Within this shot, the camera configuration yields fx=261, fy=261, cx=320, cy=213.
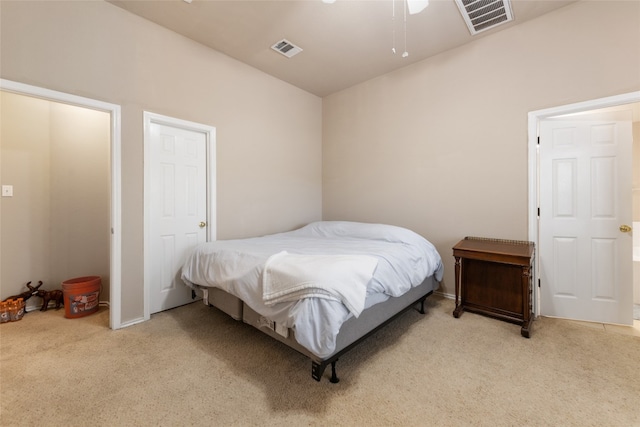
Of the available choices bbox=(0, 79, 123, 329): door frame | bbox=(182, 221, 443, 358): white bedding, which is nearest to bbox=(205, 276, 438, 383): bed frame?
bbox=(182, 221, 443, 358): white bedding

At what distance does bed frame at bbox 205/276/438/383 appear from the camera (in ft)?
5.37

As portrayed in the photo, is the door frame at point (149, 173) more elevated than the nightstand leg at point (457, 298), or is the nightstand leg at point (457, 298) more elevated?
the door frame at point (149, 173)

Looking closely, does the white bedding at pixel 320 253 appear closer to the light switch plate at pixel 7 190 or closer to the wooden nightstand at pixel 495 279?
the wooden nightstand at pixel 495 279

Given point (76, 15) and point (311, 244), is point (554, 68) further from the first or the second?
point (76, 15)

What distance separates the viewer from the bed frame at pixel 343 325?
5.37 ft

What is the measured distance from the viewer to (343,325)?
1.65 metres

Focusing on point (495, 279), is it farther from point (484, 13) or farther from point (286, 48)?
point (286, 48)

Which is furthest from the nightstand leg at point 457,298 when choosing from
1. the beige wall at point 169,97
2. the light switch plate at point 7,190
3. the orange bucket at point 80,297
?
→ the light switch plate at point 7,190

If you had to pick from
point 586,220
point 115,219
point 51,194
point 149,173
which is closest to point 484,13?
point 586,220

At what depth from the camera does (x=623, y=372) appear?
1761 mm

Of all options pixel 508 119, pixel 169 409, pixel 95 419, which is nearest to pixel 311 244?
pixel 169 409

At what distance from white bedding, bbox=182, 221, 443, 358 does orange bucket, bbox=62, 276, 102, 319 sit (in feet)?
3.14

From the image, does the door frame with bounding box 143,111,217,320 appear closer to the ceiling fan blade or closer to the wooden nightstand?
the ceiling fan blade

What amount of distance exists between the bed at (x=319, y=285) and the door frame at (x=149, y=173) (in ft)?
1.33
